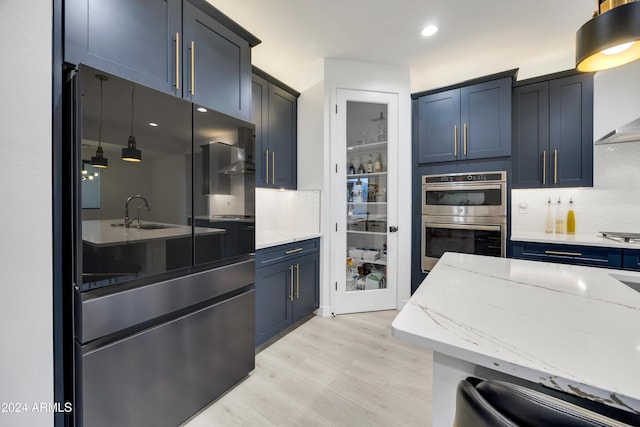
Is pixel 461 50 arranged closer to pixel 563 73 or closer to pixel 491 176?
pixel 563 73

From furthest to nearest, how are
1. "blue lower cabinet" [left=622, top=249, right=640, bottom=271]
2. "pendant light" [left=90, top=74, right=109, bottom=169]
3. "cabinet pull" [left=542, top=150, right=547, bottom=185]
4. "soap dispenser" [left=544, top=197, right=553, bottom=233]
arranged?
1. "soap dispenser" [left=544, top=197, right=553, bottom=233]
2. "cabinet pull" [left=542, top=150, right=547, bottom=185]
3. "blue lower cabinet" [left=622, top=249, right=640, bottom=271]
4. "pendant light" [left=90, top=74, right=109, bottom=169]

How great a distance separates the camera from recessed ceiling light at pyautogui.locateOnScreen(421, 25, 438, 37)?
2.32m

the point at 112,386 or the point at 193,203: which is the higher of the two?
the point at 193,203

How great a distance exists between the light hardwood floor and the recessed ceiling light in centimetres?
284

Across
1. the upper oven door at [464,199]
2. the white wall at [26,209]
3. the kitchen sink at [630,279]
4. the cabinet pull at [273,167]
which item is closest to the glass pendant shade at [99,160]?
the white wall at [26,209]

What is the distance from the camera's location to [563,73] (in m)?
2.53

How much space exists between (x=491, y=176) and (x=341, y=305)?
83.1 inches

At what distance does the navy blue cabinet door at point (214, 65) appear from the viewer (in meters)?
1.57

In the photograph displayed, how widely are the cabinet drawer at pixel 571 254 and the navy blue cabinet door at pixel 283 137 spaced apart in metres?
2.41

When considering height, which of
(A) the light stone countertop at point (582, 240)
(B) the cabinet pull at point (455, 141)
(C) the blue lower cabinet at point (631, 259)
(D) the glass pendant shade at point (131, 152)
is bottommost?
(C) the blue lower cabinet at point (631, 259)

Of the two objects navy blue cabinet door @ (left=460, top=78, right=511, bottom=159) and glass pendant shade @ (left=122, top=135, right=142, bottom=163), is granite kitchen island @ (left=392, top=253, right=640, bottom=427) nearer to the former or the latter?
glass pendant shade @ (left=122, top=135, right=142, bottom=163)

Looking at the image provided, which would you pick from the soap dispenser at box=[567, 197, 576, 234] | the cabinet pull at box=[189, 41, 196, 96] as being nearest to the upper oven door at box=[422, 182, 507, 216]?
the soap dispenser at box=[567, 197, 576, 234]

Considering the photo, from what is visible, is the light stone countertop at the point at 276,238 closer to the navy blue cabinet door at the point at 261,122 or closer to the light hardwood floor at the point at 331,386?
the navy blue cabinet door at the point at 261,122

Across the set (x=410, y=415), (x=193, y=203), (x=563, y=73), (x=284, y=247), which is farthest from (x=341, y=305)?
(x=563, y=73)
